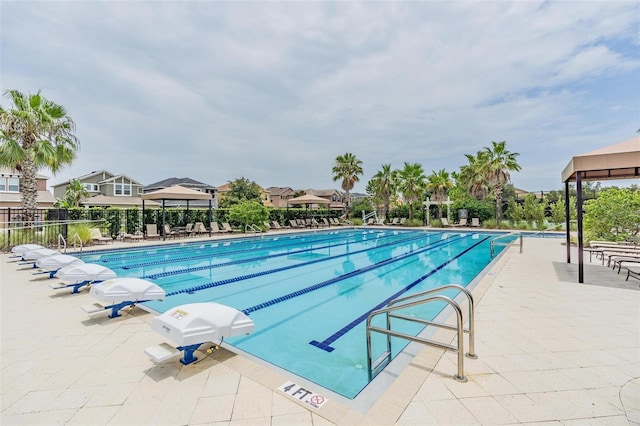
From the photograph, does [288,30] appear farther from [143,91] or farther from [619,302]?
[619,302]

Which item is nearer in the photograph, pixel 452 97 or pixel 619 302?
pixel 619 302

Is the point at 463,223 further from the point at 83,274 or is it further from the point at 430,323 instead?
the point at 83,274

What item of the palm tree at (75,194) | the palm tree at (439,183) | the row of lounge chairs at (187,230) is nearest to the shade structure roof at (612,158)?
the row of lounge chairs at (187,230)

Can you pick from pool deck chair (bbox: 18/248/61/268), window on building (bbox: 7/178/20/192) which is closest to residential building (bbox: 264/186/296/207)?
window on building (bbox: 7/178/20/192)

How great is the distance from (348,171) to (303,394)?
2548 cm

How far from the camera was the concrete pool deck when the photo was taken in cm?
203

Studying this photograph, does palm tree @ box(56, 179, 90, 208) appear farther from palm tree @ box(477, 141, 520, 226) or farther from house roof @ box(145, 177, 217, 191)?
palm tree @ box(477, 141, 520, 226)

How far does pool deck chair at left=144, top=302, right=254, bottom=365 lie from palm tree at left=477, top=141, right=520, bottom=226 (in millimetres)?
21860

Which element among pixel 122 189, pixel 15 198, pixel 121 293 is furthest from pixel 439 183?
pixel 15 198

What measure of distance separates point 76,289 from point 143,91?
32.5 feet

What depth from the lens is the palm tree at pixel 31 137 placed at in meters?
10.1

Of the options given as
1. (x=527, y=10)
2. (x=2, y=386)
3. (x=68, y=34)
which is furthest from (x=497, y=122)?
(x=2, y=386)

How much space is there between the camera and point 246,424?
76.4 inches

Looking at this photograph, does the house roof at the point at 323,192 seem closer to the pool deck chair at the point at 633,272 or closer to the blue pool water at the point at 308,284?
the blue pool water at the point at 308,284
